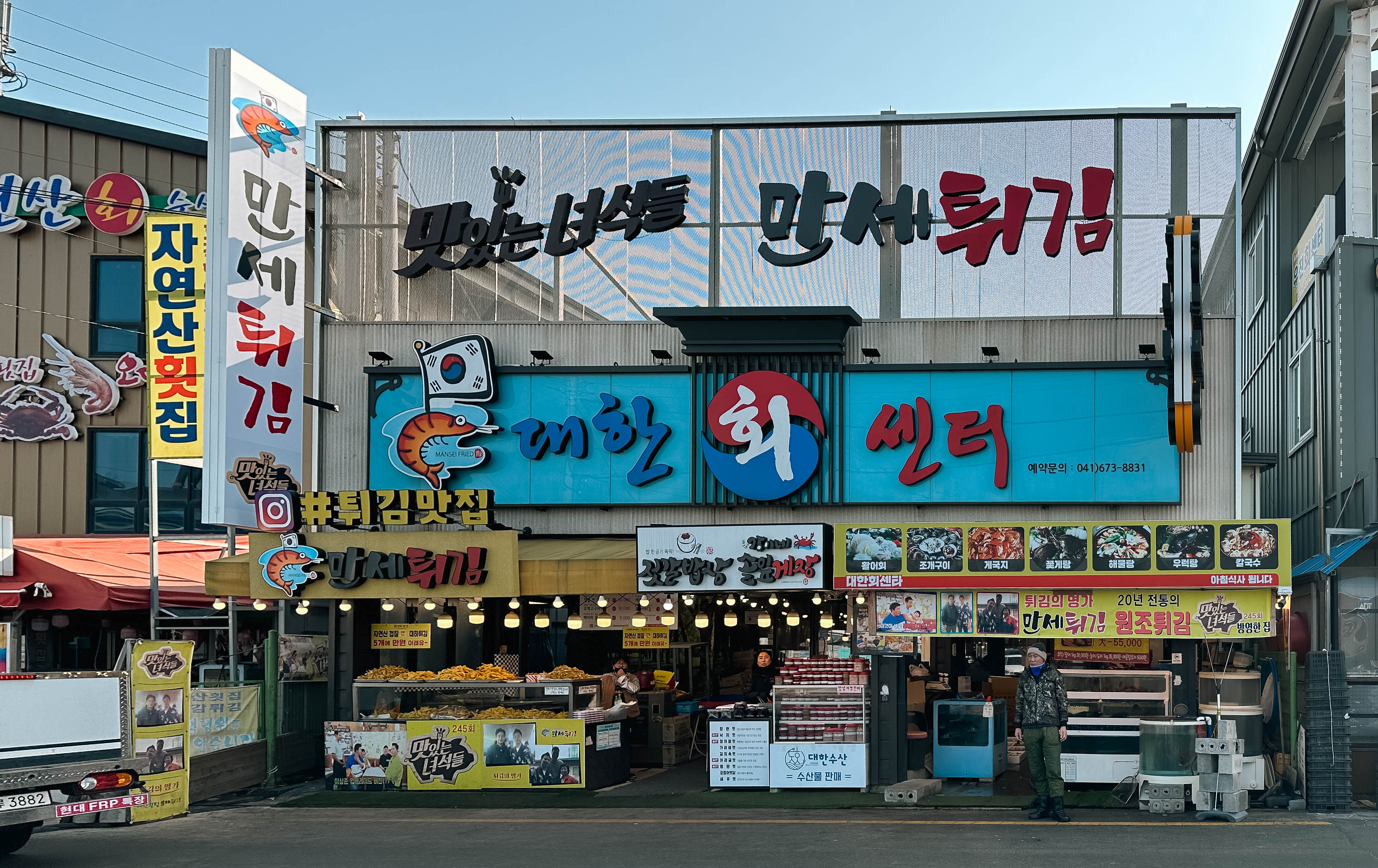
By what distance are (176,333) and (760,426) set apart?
29.9 ft

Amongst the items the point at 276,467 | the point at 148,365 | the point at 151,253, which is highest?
the point at 151,253

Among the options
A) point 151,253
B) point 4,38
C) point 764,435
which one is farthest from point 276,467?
point 4,38

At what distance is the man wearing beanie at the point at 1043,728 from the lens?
15.1 meters

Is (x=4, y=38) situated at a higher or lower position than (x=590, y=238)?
higher

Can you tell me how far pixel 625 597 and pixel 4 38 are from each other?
18220 mm

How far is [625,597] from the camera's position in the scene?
21891mm

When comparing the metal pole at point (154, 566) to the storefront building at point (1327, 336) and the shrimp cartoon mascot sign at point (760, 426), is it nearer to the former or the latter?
the shrimp cartoon mascot sign at point (760, 426)

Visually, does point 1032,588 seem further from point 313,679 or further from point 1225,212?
point 313,679

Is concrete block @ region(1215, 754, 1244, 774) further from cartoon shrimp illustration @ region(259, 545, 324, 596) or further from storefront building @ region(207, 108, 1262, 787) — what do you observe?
cartoon shrimp illustration @ region(259, 545, 324, 596)

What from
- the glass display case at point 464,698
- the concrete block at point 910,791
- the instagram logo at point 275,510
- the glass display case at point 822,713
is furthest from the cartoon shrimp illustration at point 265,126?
the concrete block at point 910,791

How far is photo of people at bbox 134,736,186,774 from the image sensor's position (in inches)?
603

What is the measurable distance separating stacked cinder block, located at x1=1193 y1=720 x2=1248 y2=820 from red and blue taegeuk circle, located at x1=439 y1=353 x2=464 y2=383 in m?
10.9

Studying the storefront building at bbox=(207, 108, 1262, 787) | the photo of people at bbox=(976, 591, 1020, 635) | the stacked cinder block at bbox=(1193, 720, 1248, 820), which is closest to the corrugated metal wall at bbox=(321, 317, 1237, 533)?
the storefront building at bbox=(207, 108, 1262, 787)

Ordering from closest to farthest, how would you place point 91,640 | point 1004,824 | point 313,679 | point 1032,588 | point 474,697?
point 1004,824 → point 1032,588 → point 474,697 → point 313,679 → point 91,640
